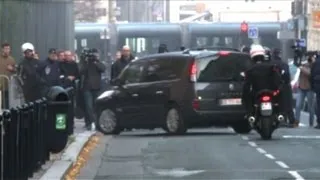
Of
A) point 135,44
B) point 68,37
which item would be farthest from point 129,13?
point 68,37

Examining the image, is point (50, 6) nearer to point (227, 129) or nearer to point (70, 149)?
point (227, 129)

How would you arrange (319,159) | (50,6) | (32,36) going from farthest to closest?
(50,6) < (32,36) < (319,159)

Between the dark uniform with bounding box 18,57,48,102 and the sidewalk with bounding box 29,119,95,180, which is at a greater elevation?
the dark uniform with bounding box 18,57,48,102

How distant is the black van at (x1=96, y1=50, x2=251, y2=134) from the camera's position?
74.5 ft

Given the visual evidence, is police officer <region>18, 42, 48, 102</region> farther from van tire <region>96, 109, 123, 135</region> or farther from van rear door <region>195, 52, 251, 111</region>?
van rear door <region>195, 52, 251, 111</region>

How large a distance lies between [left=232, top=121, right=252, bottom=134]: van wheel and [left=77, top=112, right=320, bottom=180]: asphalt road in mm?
297

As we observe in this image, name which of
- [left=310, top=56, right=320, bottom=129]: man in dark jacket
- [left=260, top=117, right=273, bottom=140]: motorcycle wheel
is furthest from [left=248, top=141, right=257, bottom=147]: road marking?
[left=310, top=56, right=320, bottom=129]: man in dark jacket

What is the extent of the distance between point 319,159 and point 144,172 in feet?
9.79

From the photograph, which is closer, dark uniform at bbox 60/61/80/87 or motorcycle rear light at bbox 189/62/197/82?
motorcycle rear light at bbox 189/62/197/82

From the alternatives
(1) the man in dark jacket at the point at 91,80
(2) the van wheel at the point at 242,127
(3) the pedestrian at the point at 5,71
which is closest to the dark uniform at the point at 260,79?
(2) the van wheel at the point at 242,127

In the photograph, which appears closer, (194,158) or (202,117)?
(194,158)

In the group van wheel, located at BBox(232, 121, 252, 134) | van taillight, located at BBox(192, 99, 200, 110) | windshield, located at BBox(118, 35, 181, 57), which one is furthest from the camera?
windshield, located at BBox(118, 35, 181, 57)

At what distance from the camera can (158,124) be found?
23188mm

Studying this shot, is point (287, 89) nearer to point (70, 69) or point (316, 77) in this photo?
point (316, 77)
